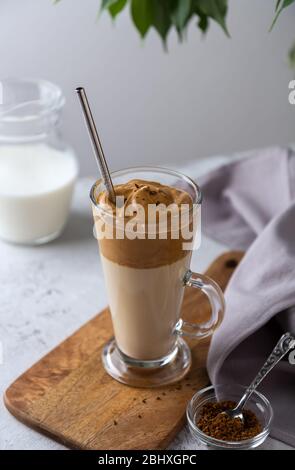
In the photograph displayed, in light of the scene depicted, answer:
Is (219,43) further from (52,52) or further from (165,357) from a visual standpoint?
(165,357)

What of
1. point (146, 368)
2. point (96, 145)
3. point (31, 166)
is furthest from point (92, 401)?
point (31, 166)

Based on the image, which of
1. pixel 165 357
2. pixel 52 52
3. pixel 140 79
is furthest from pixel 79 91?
pixel 140 79

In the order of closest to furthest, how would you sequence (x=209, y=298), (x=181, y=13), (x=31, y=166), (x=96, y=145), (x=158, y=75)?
(x=181, y=13) < (x=96, y=145) < (x=209, y=298) < (x=31, y=166) < (x=158, y=75)

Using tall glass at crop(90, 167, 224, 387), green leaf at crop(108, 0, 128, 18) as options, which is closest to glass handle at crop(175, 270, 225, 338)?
tall glass at crop(90, 167, 224, 387)

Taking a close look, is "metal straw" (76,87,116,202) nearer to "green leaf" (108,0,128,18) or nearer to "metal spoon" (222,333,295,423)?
"green leaf" (108,0,128,18)

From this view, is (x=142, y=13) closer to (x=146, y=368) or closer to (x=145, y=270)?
(x=145, y=270)

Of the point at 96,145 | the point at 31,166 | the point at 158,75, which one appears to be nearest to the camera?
the point at 96,145
